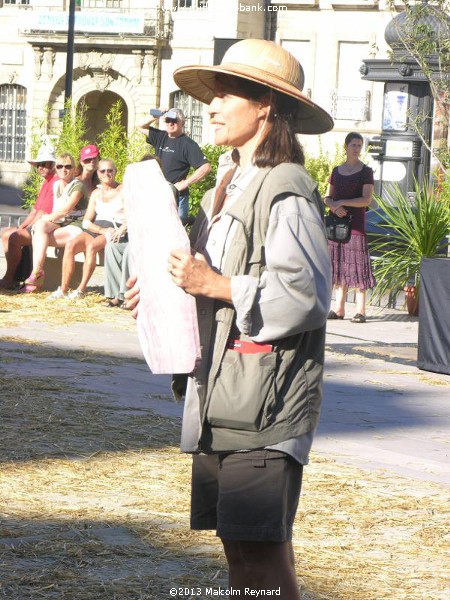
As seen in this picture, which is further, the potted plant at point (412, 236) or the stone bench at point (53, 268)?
the stone bench at point (53, 268)

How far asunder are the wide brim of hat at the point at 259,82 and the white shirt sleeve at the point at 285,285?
0.34 m

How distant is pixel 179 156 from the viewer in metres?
13.6

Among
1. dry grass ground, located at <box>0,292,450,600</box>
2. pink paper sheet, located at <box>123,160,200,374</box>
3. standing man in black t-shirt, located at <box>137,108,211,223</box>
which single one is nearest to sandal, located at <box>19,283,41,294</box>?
standing man in black t-shirt, located at <box>137,108,211,223</box>

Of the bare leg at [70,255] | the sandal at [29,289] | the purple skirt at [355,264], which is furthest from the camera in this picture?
the sandal at [29,289]

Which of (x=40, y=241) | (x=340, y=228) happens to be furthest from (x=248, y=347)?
(x=40, y=241)

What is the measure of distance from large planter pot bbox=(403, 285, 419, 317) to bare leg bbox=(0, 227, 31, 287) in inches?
155

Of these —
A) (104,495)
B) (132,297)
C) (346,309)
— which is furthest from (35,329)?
(132,297)

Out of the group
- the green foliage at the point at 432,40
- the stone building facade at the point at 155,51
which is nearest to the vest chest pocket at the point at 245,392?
the green foliage at the point at 432,40

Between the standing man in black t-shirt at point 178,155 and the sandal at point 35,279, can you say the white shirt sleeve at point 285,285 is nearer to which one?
the standing man in black t-shirt at point 178,155

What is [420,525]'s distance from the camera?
548 cm

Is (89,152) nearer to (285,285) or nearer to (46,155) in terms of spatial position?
(46,155)

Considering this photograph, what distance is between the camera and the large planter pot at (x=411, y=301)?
43.4 feet

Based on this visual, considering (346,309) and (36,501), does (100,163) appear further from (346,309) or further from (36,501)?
(36,501)

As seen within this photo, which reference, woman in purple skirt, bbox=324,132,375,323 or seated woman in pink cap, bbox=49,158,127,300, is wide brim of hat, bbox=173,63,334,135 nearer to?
woman in purple skirt, bbox=324,132,375,323
